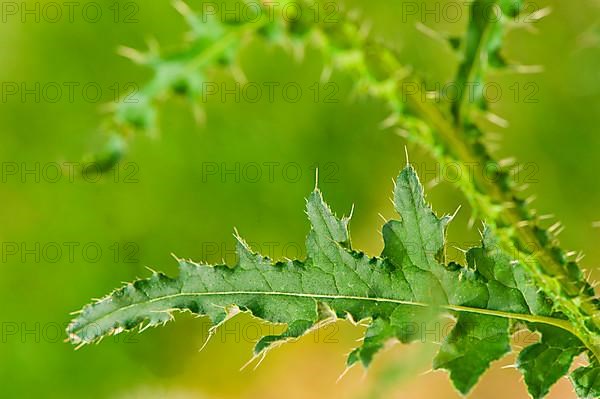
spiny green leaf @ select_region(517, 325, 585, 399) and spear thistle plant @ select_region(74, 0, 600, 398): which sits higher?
spear thistle plant @ select_region(74, 0, 600, 398)

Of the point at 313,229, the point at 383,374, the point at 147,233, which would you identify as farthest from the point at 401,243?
the point at 147,233

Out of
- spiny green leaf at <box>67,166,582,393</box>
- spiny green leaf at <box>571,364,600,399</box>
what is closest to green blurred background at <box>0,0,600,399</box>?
spiny green leaf at <box>67,166,582,393</box>

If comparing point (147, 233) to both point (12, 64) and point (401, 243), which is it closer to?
point (12, 64)

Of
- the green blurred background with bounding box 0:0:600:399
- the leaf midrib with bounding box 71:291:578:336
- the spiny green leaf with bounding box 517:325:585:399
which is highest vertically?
the green blurred background with bounding box 0:0:600:399

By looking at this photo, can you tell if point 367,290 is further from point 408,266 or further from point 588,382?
point 588,382

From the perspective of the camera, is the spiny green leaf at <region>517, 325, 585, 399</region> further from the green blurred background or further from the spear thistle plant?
the green blurred background

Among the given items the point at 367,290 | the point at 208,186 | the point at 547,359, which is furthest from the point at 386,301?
the point at 208,186

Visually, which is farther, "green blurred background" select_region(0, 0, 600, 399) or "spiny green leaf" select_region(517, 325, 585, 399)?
"green blurred background" select_region(0, 0, 600, 399)

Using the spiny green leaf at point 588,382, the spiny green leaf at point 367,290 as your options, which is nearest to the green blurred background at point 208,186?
the spiny green leaf at point 367,290
